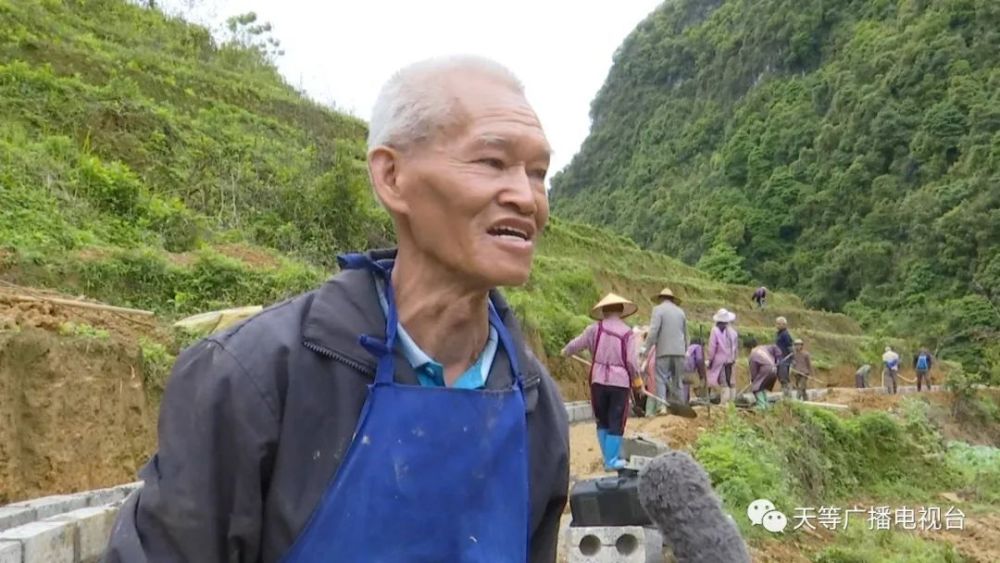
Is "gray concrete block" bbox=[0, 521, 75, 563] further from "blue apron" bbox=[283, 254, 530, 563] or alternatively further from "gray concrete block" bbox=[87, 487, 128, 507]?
"blue apron" bbox=[283, 254, 530, 563]

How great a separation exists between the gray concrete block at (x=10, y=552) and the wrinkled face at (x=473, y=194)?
285 cm

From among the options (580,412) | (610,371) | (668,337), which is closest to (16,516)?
(610,371)

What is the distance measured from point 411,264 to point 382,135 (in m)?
0.21

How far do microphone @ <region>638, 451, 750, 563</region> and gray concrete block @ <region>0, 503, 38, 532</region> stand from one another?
4.05 meters

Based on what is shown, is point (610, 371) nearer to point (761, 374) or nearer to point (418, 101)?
point (418, 101)

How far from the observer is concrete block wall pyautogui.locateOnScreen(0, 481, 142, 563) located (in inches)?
147

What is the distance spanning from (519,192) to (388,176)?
207mm

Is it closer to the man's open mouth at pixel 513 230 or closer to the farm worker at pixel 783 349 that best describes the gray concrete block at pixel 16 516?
the man's open mouth at pixel 513 230

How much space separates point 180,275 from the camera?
10102 mm

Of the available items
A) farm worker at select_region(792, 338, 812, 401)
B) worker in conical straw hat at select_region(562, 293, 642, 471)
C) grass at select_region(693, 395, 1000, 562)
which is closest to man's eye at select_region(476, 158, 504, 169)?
worker in conical straw hat at select_region(562, 293, 642, 471)

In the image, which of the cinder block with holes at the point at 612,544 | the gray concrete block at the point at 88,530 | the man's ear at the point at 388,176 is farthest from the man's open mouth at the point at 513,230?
the cinder block with holes at the point at 612,544

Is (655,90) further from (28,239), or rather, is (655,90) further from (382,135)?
(382,135)

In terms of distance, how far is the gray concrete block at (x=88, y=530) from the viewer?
4258 mm

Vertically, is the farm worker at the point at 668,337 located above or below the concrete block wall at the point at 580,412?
above
